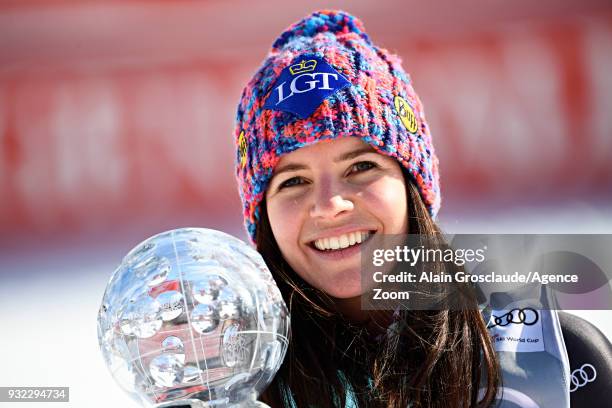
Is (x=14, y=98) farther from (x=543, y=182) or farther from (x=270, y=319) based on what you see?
(x=270, y=319)

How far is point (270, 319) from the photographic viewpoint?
85cm

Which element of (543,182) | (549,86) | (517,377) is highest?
(549,86)

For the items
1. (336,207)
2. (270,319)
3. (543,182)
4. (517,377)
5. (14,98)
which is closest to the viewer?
(270,319)

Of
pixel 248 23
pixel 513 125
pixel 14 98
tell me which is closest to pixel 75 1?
pixel 14 98

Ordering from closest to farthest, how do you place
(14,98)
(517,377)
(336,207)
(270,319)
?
(270,319) → (517,377) → (336,207) → (14,98)

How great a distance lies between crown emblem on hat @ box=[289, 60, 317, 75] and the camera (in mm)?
1487

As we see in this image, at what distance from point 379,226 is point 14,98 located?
2.30m

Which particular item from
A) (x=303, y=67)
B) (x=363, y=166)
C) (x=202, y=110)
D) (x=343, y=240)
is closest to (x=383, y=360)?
(x=343, y=240)

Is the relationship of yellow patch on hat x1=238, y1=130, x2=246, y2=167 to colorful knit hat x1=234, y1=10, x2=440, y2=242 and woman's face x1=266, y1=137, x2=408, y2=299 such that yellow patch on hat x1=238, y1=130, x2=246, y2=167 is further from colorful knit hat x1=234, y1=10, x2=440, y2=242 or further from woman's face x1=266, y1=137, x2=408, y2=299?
woman's face x1=266, y1=137, x2=408, y2=299

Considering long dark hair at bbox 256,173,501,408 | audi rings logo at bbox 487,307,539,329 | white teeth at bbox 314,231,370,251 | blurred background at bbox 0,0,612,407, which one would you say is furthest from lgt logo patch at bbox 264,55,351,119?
blurred background at bbox 0,0,612,407

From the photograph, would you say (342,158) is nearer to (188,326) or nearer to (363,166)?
(363,166)

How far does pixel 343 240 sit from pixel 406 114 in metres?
0.35

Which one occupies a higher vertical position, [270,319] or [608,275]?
[608,275]

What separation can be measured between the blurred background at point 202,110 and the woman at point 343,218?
1.24 m
